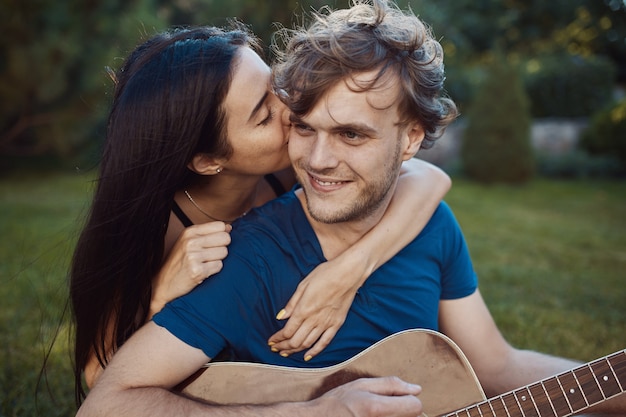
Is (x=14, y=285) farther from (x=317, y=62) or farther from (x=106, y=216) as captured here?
(x=317, y=62)

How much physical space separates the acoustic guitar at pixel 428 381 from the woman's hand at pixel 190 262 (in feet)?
0.97

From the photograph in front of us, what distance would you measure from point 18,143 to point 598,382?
10453 millimetres

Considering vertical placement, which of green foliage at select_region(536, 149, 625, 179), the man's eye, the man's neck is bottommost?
green foliage at select_region(536, 149, 625, 179)

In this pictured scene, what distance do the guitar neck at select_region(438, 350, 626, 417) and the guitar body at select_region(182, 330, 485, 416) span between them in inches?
4.9

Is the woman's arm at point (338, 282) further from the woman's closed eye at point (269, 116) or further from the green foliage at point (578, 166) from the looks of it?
the green foliage at point (578, 166)

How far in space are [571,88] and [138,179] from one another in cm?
1543

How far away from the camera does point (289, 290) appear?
2.30 meters

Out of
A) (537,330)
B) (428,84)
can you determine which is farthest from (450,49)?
(428,84)

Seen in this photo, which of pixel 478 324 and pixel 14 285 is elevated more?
pixel 478 324

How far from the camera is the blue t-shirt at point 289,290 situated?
2.08 metres

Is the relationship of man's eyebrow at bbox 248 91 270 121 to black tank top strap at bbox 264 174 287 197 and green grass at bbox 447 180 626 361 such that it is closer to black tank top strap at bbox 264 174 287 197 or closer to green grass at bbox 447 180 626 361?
black tank top strap at bbox 264 174 287 197

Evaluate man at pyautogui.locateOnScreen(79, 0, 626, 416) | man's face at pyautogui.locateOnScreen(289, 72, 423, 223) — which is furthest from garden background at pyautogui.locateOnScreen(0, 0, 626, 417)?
man's face at pyautogui.locateOnScreen(289, 72, 423, 223)

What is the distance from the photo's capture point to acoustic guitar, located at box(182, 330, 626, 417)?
75.7 inches

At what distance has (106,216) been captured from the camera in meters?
2.29
